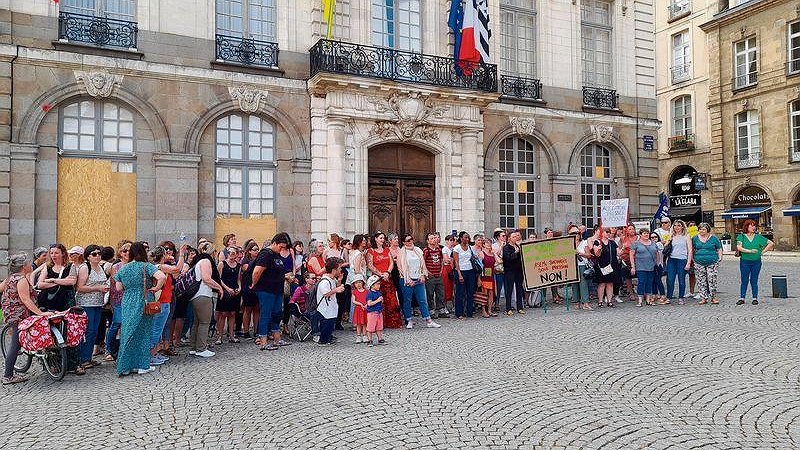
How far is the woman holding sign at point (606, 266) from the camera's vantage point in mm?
12047

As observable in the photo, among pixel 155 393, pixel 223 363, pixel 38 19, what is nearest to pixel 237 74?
pixel 38 19

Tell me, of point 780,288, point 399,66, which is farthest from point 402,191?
point 780,288

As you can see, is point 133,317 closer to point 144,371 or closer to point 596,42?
point 144,371

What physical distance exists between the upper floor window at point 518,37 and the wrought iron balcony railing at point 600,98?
204 centimetres

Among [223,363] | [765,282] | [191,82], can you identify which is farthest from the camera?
[765,282]

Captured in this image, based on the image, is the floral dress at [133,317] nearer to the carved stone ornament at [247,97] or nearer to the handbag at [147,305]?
the handbag at [147,305]

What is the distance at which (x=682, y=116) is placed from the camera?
1490 inches

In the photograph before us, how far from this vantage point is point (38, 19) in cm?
1273

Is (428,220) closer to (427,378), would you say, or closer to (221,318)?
(221,318)

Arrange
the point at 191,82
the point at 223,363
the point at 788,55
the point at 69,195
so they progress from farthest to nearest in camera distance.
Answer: the point at 788,55
the point at 191,82
the point at 69,195
the point at 223,363

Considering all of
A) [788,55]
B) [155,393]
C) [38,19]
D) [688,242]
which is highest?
[788,55]

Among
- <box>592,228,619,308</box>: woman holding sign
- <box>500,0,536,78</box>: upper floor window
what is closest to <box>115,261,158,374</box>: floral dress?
<box>592,228,619,308</box>: woman holding sign

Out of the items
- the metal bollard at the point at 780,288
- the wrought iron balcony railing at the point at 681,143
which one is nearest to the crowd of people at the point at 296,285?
the metal bollard at the point at 780,288

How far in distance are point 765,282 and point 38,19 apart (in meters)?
18.8
